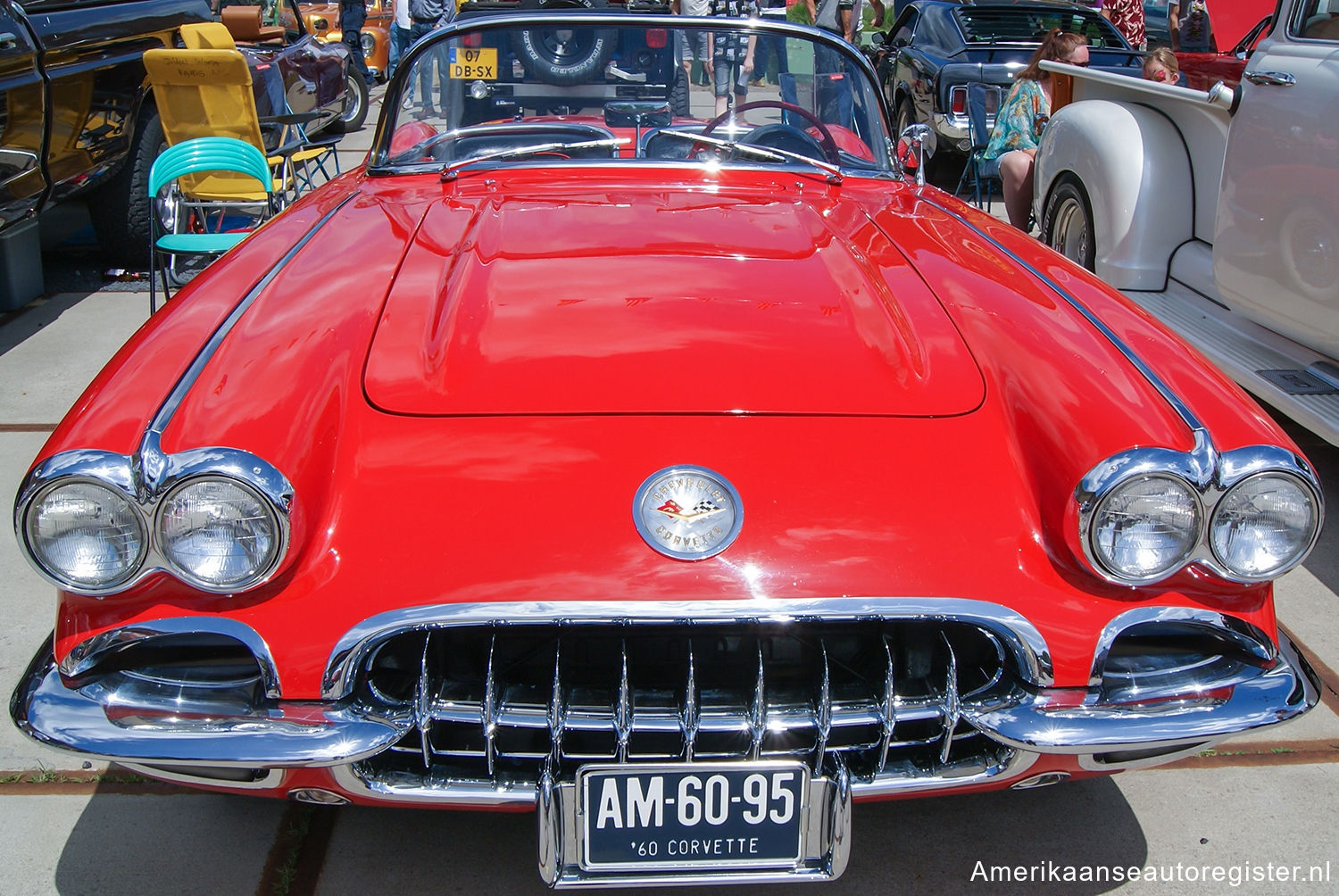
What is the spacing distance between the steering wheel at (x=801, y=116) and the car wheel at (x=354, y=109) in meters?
7.26

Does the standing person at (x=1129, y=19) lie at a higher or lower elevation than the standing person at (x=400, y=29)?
lower

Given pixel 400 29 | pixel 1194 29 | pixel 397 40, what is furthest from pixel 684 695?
pixel 1194 29

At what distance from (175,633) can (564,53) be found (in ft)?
6.71

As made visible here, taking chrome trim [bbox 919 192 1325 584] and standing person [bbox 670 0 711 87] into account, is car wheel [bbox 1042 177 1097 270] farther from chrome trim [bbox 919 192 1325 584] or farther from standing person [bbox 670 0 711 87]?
chrome trim [bbox 919 192 1325 584]

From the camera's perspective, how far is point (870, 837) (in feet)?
6.73

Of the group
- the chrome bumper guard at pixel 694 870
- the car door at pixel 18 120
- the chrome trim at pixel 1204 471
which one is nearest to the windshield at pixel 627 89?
the chrome trim at pixel 1204 471

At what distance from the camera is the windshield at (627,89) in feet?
9.99

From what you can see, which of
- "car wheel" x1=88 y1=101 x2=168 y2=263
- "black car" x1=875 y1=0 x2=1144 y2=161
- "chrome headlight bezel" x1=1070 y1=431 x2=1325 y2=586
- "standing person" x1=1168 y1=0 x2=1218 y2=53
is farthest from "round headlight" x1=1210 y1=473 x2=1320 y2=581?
"standing person" x1=1168 y1=0 x2=1218 y2=53

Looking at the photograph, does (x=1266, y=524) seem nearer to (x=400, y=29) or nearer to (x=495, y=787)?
(x=495, y=787)

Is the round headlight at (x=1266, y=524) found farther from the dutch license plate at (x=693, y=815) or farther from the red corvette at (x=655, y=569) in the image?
the dutch license plate at (x=693, y=815)

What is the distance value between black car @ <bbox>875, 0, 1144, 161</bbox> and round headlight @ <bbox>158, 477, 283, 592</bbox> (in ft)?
22.4

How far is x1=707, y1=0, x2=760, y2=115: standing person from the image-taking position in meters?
3.11

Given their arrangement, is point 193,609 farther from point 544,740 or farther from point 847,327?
point 847,327

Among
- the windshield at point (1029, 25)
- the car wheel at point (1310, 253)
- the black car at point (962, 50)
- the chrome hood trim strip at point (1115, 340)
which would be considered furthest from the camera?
the windshield at point (1029, 25)
